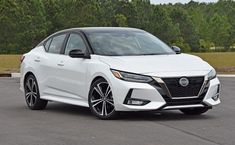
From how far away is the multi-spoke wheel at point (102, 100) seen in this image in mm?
9945

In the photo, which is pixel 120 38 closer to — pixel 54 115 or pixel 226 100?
pixel 54 115

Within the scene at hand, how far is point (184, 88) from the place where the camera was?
969 cm

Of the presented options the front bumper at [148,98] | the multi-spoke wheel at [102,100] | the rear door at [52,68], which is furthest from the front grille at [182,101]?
the rear door at [52,68]

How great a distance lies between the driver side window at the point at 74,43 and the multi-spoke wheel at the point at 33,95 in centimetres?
110

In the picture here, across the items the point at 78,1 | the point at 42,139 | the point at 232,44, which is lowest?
the point at 232,44

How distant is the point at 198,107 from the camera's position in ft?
33.4

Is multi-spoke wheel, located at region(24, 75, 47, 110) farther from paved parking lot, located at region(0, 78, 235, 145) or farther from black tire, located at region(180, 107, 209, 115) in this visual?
black tire, located at region(180, 107, 209, 115)

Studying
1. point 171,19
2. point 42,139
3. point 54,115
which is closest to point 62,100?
point 54,115

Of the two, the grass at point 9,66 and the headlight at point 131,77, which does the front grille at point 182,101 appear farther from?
the grass at point 9,66

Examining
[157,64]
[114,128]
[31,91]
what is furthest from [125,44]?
[31,91]

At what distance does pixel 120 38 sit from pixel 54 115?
1740mm

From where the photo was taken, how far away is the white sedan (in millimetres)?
9602

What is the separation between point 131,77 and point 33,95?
3040 mm

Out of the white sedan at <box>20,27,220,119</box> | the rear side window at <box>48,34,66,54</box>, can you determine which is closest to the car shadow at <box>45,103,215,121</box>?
the white sedan at <box>20,27,220,119</box>
